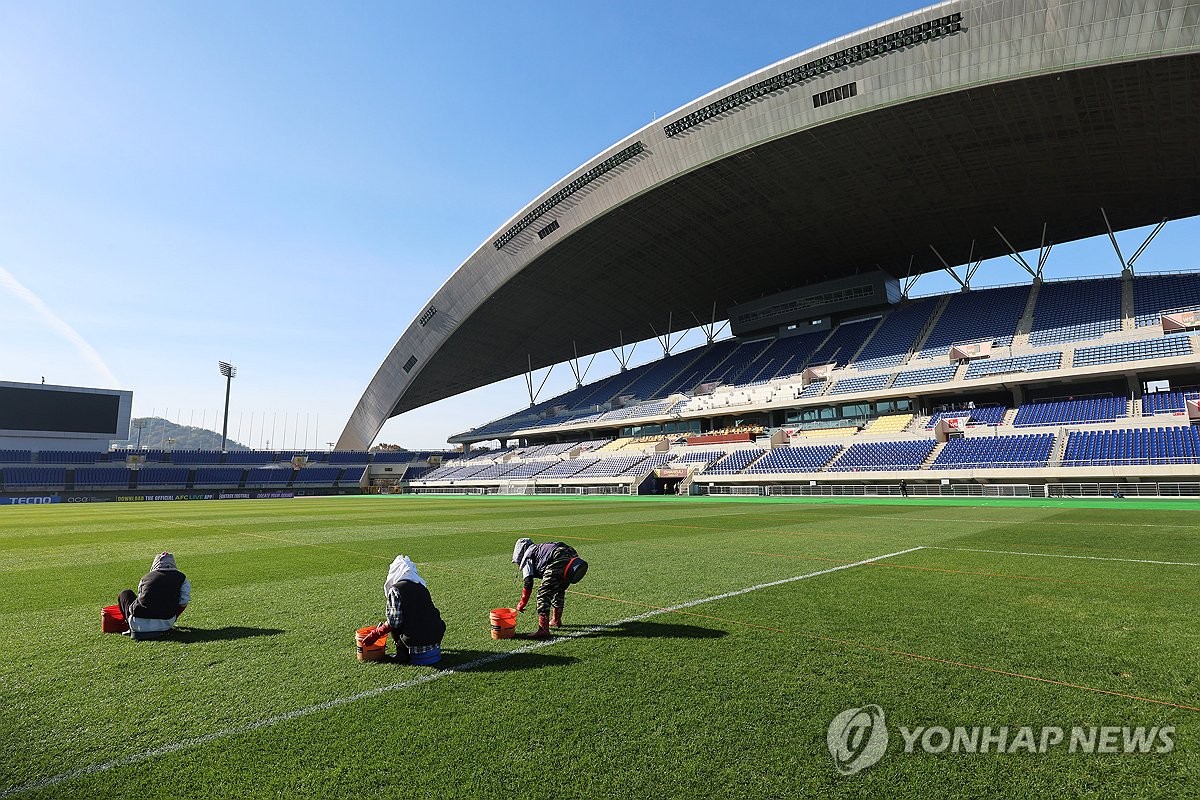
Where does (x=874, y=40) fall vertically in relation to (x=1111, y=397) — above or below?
above

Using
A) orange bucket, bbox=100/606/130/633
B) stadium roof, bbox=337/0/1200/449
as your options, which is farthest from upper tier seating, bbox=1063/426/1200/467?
orange bucket, bbox=100/606/130/633

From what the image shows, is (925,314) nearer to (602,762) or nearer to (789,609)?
(789,609)

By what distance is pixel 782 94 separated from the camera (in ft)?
112

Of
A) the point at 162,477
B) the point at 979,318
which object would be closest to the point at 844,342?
the point at 979,318

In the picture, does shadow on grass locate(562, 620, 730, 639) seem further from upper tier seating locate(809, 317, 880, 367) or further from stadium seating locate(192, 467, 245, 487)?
Result: stadium seating locate(192, 467, 245, 487)

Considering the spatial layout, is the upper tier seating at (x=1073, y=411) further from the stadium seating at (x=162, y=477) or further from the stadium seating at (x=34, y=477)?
the stadium seating at (x=34, y=477)

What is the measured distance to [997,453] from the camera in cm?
3206

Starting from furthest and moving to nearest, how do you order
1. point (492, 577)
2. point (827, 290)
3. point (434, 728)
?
1. point (827, 290)
2. point (492, 577)
3. point (434, 728)

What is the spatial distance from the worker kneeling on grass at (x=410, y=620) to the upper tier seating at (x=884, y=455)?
3490 cm

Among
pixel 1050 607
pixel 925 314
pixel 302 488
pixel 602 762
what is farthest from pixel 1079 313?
Result: pixel 302 488

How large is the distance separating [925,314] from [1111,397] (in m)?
17.6

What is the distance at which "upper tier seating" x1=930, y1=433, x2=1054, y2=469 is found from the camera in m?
30.8

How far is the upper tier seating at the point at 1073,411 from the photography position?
32.4 meters

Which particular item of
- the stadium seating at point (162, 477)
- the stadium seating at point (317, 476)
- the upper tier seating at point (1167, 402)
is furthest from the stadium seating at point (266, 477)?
the upper tier seating at point (1167, 402)
